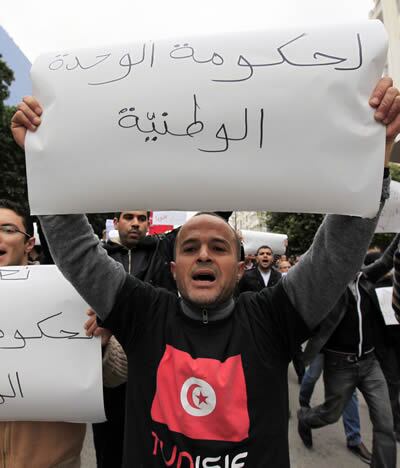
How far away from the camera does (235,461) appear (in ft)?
3.73

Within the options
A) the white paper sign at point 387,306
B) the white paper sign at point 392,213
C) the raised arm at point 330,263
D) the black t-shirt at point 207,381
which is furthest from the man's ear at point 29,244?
the white paper sign at point 387,306

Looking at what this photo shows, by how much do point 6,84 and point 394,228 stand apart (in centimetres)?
1698

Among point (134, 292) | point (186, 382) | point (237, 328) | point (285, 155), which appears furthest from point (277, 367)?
point (285, 155)

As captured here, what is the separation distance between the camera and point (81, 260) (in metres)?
1.30

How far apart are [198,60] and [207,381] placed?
0.95 m

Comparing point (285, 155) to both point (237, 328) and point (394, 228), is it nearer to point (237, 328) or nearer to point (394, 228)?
point (237, 328)

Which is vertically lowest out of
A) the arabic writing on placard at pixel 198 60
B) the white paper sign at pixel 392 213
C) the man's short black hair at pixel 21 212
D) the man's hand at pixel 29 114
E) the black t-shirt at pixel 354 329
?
the black t-shirt at pixel 354 329

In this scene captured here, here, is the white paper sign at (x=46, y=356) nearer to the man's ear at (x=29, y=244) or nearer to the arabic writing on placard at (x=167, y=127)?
the man's ear at (x=29, y=244)

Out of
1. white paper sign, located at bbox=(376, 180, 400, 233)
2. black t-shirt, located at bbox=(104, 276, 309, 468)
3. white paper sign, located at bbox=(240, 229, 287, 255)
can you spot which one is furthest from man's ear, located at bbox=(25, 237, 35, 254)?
white paper sign, located at bbox=(240, 229, 287, 255)

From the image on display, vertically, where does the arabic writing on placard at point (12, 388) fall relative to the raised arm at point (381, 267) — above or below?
below

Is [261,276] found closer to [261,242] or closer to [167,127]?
[261,242]

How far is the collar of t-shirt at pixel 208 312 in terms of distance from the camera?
4.28ft

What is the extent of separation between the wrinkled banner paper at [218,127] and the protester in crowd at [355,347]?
203 centimetres

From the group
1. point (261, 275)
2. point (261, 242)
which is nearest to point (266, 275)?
point (261, 275)
